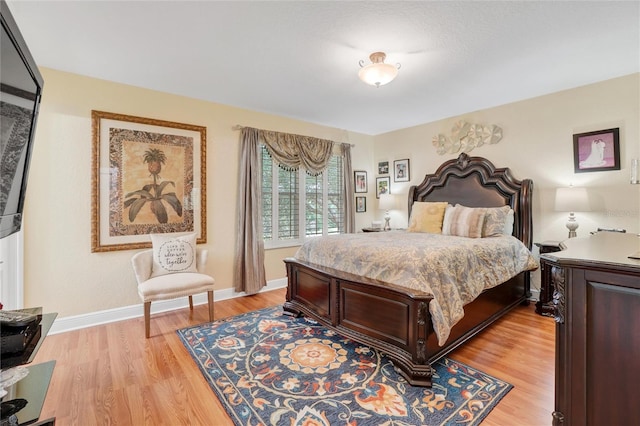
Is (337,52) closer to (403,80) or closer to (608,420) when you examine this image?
(403,80)

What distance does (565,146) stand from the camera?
3475 mm

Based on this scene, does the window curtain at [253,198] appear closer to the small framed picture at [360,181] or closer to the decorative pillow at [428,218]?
the small framed picture at [360,181]

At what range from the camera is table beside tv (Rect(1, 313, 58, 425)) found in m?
1.08

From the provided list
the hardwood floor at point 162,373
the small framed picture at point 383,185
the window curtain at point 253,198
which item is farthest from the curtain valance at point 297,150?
the hardwood floor at point 162,373

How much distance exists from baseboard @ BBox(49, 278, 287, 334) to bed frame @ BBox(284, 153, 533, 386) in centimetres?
113

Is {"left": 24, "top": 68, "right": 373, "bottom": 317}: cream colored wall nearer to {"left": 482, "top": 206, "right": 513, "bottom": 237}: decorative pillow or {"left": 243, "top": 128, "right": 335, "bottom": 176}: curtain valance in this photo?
{"left": 243, "top": 128, "right": 335, "bottom": 176}: curtain valance

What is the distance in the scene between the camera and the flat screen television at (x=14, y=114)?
0.98m

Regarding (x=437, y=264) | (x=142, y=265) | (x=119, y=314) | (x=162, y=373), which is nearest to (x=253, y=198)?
(x=142, y=265)

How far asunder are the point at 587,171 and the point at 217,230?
4.51m

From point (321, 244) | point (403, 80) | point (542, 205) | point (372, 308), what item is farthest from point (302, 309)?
point (542, 205)

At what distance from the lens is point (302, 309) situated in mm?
3080

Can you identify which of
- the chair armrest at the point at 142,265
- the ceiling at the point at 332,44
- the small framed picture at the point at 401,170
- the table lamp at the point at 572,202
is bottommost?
the chair armrest at the point at 142,265

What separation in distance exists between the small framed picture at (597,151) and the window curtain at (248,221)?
3957 mm

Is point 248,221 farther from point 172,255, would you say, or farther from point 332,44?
point 332,44
